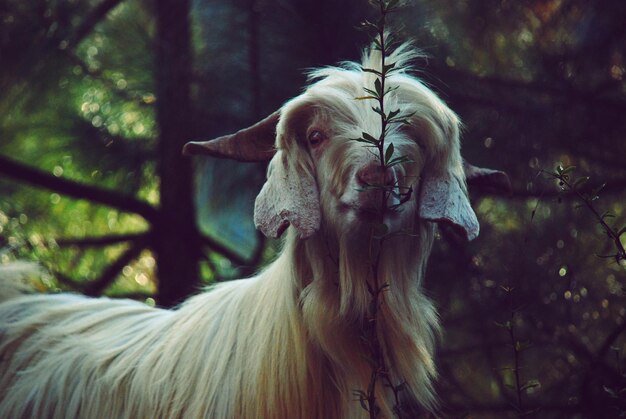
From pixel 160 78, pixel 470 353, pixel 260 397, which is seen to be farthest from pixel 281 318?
pixel 160 78

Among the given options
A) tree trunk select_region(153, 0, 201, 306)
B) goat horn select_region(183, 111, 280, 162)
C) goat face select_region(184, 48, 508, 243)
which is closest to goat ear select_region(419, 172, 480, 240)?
goat face select_region(184, 48, 508, 243)

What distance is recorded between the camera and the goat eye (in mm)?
2801

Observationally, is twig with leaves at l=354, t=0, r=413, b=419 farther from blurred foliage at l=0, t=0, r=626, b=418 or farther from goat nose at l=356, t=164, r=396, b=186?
blurred foliage at l=0, t=0, r=626, b=418

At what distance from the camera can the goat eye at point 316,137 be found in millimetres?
2801

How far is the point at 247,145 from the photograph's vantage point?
125 inches

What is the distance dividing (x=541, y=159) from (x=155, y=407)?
7.32 feet

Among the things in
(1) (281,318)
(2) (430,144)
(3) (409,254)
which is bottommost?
(1) (281,318)

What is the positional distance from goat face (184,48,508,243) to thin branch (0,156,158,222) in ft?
7.84

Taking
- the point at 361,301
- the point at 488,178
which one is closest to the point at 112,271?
the point at 488,178

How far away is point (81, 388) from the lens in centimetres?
338

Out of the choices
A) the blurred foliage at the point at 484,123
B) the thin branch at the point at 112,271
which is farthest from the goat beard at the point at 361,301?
the thin branch at the point at 112,271

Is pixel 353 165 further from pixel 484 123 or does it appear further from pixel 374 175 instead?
pixel 484 123

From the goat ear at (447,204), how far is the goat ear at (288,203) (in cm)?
32

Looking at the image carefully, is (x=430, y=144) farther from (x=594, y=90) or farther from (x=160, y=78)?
(x=160, y=78)
